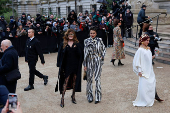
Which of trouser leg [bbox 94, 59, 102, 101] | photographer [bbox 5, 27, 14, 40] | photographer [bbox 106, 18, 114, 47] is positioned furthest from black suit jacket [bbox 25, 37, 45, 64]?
photographer [bbox 106, 18, 114, 47]

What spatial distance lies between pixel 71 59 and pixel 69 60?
5cm

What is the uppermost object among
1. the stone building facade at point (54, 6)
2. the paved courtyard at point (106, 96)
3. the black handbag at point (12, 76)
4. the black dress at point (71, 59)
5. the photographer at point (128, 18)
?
the stone building facade at point (54, 6)

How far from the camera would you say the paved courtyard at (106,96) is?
222 inches

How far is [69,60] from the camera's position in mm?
5777

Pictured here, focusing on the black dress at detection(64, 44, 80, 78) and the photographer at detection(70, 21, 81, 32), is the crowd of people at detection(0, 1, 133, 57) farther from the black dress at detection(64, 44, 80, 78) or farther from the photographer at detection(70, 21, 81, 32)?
the black dress at detection(64, 44, 80, 78)

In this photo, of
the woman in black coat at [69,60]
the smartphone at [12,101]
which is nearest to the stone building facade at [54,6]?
the woman in black coat at [69,60]

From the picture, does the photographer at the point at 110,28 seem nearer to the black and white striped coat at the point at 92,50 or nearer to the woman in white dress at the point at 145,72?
the black and white striped coat at the point at 92,50

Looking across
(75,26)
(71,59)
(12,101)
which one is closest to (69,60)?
(71,59)

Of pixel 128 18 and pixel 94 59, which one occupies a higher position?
pixel 128 18

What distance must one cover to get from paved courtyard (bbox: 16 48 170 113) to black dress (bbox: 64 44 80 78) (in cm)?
89

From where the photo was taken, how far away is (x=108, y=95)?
6570 millimetres

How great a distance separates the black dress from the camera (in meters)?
5.77

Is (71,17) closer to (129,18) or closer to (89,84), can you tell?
(129,18)

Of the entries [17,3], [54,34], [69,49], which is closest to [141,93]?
[69,49]
